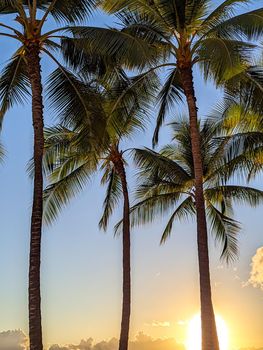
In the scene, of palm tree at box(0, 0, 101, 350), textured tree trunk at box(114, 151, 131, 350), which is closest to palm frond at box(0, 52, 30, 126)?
palm tree at box(0, 0, 101, 350)

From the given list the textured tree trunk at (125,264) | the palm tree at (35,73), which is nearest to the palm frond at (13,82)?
the palm tree at (35,73)

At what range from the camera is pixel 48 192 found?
25.8 meters

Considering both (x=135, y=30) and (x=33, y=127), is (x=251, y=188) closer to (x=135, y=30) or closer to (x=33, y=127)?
(x=135, y=30)

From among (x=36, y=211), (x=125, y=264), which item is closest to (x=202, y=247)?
(x=36, y=211)

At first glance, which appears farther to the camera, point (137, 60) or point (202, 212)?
point (202, 212)

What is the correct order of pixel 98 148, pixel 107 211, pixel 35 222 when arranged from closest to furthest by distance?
pixel 35 222 → pixel 98 148 → pixel 107 211

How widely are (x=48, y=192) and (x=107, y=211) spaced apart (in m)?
3.88

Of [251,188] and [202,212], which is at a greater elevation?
[251,188]

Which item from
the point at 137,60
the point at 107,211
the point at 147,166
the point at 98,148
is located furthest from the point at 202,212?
the point at 107,211

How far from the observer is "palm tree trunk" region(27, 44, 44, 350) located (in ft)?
50.8

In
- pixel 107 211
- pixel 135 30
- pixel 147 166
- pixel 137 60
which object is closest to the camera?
pixel 137 60

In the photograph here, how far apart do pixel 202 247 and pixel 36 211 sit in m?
5.45

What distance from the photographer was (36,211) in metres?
16.8

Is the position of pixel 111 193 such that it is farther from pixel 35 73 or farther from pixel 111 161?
pixel 35 73
